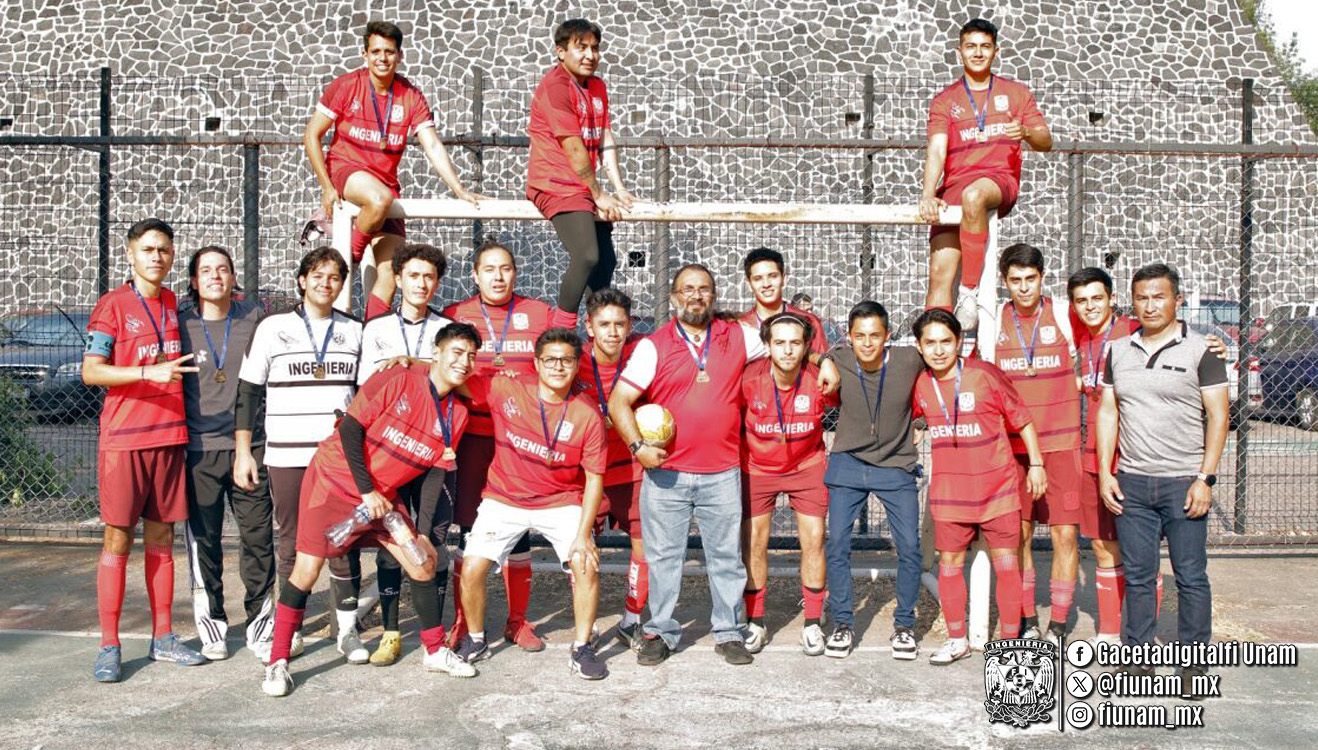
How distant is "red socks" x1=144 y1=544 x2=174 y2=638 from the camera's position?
554 cm

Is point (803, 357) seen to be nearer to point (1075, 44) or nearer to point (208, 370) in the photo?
point (208, 370)

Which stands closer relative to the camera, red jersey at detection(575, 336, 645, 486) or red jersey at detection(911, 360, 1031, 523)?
red jersey at detection(911, 360, 1031, 523)

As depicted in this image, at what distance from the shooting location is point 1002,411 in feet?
18.2

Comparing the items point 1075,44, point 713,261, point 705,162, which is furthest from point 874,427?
point 1075,44

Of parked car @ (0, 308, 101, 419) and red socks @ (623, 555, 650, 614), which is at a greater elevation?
parked car @ (0, 308, 101, 419)

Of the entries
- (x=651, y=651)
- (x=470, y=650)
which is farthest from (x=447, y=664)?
(x=651, y=651)

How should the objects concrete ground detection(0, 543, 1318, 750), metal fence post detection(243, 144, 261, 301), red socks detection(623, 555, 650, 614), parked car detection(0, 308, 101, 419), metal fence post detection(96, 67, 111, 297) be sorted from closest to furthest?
concrete ground detection(0, 543, 1318, 750) < red socks detection(623, 555, 650, 614) < metal fence post detection(243, 144, 261, 301) < metal fence post detection(96, 67, 111, 297) < parked car detection(0, 308, 101, 419)

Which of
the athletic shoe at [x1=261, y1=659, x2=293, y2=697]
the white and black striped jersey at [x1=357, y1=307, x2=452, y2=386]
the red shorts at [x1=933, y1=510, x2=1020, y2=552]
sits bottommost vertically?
the athletic shoe at [x1=261, y1=659, x2=293, y2=697]

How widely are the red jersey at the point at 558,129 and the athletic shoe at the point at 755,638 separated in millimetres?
2392

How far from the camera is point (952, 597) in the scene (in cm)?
560

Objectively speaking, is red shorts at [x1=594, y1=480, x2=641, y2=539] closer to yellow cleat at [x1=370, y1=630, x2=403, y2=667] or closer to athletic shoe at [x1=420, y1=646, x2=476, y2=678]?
athletic shoe at [x1=420, y1=646, x2=476, y2=678]

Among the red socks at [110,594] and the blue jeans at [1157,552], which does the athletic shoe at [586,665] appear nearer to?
the red socks at [110,594]

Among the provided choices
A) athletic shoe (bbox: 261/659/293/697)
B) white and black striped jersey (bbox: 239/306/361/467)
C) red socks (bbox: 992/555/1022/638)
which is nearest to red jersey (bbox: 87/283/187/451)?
white and black striped jersey (bbox: 239/306/361/467)

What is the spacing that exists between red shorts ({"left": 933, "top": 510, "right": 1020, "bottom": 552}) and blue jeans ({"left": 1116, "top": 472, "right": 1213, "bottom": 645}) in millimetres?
477
